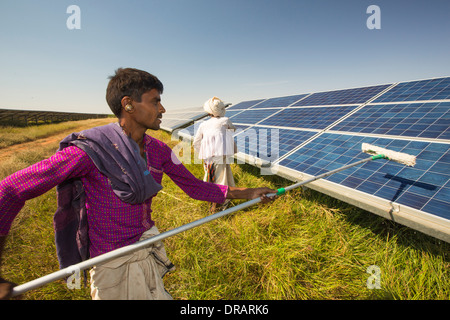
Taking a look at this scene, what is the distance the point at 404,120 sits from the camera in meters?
3.63

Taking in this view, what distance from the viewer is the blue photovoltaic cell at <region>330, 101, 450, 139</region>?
10.2 ft

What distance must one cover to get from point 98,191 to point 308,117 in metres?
5.32

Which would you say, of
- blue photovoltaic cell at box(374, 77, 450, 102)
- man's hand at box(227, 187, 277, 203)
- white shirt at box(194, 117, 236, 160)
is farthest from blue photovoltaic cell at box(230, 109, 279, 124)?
man's hand at box(227, 187, 277, 203)

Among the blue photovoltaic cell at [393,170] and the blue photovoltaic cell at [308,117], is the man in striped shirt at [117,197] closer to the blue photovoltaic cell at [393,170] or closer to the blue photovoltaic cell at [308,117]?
the blue photovoltaic cell at [393,170]

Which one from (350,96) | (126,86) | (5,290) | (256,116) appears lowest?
(5,290)

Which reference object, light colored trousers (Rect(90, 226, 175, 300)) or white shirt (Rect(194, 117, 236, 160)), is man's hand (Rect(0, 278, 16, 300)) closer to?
light colored trousers (Rect(90, 226, 175, 300))

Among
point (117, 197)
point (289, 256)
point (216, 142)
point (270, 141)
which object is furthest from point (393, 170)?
point (117, 197)

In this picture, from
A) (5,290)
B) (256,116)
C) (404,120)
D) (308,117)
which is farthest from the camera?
(256,116)

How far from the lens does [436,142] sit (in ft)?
9.22

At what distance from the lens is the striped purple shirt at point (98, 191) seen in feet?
3.70

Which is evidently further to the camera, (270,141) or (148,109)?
(270,141)

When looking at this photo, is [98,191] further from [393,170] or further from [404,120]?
[404,120]

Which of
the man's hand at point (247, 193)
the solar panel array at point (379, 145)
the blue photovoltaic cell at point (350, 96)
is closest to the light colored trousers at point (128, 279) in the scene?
the man's hand at point (247, 193)

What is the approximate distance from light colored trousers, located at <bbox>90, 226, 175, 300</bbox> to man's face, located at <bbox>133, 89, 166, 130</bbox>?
1016 millimetres
